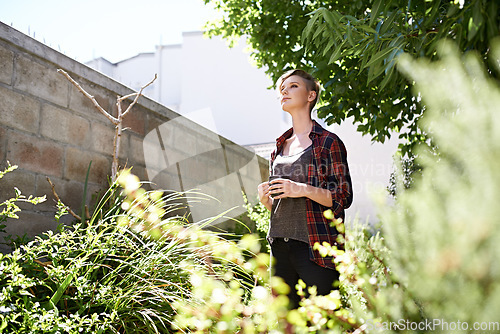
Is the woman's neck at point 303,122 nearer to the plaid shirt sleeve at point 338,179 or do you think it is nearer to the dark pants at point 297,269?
the plaid shirt sleeve at point 338,179

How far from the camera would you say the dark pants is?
5.46ft

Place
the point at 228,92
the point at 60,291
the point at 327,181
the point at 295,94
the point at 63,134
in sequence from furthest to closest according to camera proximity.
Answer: the point at 228,92
the point at 63,134
the point at 295,94
the point at 327,181
the point at 60,291

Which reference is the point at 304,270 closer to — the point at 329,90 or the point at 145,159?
the point at 145,159

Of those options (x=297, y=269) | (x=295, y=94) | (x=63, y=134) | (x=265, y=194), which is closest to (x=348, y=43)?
(x=295, y=94)

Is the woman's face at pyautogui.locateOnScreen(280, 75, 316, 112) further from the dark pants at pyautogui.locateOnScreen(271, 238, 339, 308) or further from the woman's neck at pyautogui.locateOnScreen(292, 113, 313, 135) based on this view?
the dark pants at pyautogui.locateOnScreen(271, 238, 339, 308)

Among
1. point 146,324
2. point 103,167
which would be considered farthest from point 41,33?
point 146,324

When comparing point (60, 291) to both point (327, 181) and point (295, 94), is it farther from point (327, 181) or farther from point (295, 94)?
point (295, 94)

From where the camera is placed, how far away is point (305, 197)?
179 cm

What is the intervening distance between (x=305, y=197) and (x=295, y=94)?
0.49 metres

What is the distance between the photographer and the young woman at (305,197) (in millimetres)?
1696

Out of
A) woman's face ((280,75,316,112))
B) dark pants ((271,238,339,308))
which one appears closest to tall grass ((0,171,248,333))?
dark pants ((271,238,339,308))

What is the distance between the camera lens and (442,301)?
722 millimetres

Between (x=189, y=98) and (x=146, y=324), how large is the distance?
37.4 ft

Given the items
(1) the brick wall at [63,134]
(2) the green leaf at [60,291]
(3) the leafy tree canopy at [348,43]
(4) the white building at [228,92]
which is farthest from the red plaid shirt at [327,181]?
(4) the white building at [228,92]
